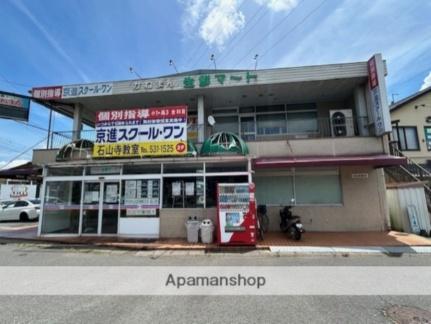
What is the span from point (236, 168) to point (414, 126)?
15.2 m

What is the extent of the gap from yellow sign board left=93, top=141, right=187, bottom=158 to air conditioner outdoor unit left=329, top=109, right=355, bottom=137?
23.3ft

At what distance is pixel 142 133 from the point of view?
9.75 meters

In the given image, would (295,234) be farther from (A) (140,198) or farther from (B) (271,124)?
(B) (271,124)

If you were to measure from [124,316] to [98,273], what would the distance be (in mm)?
2491

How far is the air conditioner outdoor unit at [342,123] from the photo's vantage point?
36.1 ft

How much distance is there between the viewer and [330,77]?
1044 cm

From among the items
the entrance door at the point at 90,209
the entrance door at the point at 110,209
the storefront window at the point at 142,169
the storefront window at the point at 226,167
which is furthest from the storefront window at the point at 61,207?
the storefront window at the point at 226,167

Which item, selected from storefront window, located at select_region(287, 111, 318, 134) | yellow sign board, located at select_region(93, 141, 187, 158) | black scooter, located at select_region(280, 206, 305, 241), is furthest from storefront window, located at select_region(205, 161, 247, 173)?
storefront window, located at select_region(287, 111, 318, 134)

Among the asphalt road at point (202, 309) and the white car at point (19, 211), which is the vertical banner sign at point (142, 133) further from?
the white car at point (19, 211)

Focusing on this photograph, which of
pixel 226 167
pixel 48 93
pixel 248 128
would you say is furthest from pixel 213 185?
pixel 48 93

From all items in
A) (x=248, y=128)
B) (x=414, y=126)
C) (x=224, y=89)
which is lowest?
(x=248, y=128)

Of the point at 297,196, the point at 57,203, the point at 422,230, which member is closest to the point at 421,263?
the point at 422,230

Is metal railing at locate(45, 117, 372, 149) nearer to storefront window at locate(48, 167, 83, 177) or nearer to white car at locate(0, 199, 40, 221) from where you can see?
storefront window at locate(48, 167, 83, 177)

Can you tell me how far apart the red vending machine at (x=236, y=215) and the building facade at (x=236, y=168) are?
103 cm
